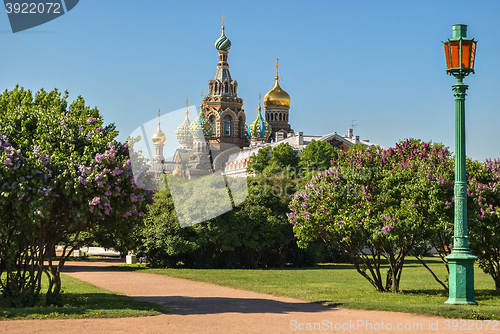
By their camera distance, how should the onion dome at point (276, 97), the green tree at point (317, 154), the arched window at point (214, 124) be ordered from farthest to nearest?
the onion dome at point (276, 97), the arched window at point (214, 124), the green tree at point (317, 154)

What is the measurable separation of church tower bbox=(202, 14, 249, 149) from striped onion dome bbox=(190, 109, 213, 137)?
3.07ft

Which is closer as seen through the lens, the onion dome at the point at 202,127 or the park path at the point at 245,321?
the park path at the point at 245,321

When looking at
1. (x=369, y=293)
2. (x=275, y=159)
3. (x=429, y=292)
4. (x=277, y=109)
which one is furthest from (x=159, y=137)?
(x=369, y=293)

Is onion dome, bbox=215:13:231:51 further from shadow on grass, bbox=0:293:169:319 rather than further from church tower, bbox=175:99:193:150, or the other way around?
shadow on grass, bbox=0:293:169:319

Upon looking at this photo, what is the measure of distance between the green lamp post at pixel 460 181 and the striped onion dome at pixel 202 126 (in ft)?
364

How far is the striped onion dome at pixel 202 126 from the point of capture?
126 meters

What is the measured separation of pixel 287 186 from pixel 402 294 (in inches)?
889

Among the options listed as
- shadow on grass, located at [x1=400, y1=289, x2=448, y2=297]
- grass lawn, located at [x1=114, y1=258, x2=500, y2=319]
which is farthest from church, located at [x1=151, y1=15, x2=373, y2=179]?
shadow on grass, located at [x1=400, y1=289, x2=448, y2=297]

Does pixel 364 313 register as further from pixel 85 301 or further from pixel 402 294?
pixel 85 301

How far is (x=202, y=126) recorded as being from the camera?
4993 inches

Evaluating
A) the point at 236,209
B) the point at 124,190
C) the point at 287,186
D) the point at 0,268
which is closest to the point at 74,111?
the point at 124,190

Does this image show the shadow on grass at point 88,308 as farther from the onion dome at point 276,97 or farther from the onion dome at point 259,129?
the onion dome at point 276,97

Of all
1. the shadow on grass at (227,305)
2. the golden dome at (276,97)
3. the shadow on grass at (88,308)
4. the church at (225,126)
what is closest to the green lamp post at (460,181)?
the shadow on grass at (227,305)

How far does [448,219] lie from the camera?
1841cm
